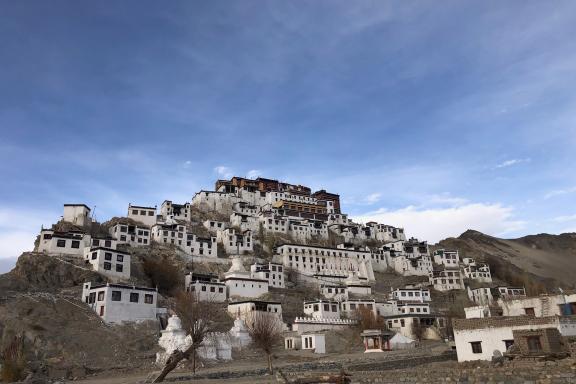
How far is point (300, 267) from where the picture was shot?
85.7 metres

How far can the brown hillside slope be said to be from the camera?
129 meters

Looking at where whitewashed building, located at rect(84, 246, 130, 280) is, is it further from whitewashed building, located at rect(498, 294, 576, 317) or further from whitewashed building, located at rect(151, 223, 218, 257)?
whitewashed building, located at rect(498, 294, 576, 317)

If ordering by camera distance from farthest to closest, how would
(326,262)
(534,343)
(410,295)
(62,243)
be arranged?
(326,262), (410,295), (62,243), (534,343)

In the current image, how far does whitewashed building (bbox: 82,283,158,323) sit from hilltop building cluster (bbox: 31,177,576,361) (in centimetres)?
11

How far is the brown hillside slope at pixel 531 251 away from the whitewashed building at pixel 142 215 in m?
74.2

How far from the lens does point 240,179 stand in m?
116

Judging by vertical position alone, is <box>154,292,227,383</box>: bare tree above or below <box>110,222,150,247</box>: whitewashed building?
below

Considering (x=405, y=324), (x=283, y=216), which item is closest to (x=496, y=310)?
(x=405, y=324)

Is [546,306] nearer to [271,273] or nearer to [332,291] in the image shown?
[332,291]

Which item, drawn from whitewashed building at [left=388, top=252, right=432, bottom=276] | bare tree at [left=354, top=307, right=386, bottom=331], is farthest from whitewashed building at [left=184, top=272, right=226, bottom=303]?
whitewashed building at [left=388, top=252, right=432, bottom=276]

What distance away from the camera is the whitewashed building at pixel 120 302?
49594mm

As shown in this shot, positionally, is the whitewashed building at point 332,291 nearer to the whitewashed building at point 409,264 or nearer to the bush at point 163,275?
the bush at point 163,275

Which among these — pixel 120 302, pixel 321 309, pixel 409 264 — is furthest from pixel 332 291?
pixel 120 302

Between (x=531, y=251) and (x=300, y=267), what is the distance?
123071 millimetres
